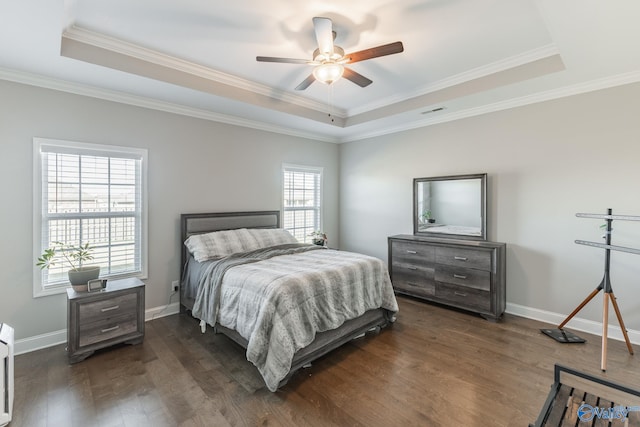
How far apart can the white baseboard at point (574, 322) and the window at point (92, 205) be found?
14.8 ft

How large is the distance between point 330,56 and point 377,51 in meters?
0.38

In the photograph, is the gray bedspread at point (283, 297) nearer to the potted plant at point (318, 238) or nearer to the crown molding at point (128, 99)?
the potted plant at point (318, 238)

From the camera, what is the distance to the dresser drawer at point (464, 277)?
348 centimetres

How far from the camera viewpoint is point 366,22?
2.41 m

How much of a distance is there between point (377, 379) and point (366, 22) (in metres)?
2.86

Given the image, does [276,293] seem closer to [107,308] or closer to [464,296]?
[107,308]

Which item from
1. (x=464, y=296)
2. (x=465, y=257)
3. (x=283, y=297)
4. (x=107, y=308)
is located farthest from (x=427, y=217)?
(x=107, y=308)

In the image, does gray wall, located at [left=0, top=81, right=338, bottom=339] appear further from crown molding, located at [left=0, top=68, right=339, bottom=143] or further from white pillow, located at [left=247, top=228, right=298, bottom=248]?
white pillow, located at [left=247, top=228, right=298, bottom=248]

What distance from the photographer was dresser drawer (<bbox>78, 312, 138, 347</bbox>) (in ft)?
8.61

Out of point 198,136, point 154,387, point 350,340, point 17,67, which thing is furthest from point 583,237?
point 17,67

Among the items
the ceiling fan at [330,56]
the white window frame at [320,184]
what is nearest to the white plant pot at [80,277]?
the ceiling fan at [330,56]

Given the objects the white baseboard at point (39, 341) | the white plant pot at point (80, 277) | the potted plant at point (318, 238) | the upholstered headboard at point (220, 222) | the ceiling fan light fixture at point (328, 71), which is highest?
the ceiling fan light fixture at point (328, 71)

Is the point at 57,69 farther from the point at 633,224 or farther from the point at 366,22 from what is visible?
the point at 633,224

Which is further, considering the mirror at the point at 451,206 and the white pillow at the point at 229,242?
the mirror at the point at 451,206
